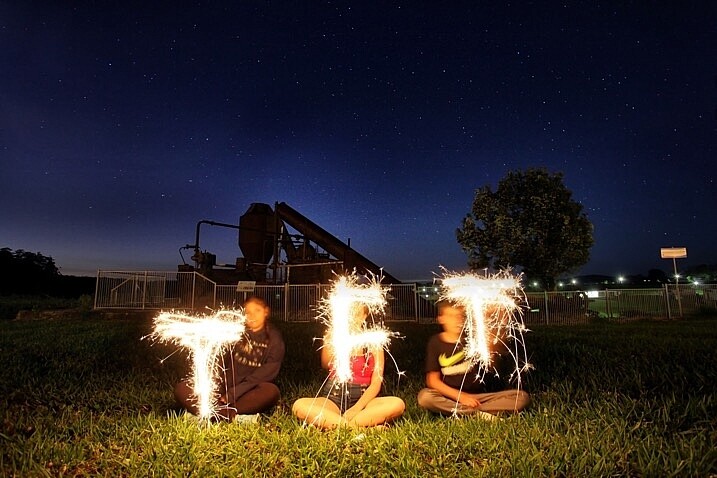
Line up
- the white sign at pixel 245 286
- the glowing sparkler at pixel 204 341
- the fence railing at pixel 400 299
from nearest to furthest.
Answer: the glowing sparkler at pixel 204 341 < the fence railing at pixel 400 299 < the white sign at pixel 245 286

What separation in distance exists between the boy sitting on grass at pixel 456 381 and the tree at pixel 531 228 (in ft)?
93.4

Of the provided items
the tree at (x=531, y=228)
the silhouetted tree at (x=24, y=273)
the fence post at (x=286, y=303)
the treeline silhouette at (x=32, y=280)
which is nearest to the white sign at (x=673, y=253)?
the tree at (x=531, y=228)

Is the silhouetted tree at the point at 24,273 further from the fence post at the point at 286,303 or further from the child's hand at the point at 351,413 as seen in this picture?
the child's hand at the point at 351,413

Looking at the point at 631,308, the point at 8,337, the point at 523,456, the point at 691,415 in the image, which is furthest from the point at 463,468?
the point at 631,308

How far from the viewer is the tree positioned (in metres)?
32.1

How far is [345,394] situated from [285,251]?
25.3 metres

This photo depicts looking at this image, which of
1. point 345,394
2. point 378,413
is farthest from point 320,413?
point 378,413

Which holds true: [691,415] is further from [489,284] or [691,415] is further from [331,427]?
[331,427]

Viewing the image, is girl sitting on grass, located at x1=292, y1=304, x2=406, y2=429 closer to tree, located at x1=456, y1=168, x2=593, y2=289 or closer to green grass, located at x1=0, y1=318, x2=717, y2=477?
green grass, located at x1=0, y1=318, x2=717, y2=477

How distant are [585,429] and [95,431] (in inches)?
210

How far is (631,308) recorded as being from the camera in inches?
902

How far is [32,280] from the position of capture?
45062 mm

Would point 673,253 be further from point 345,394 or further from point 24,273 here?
point 24,273

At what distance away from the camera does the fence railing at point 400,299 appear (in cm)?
2241
